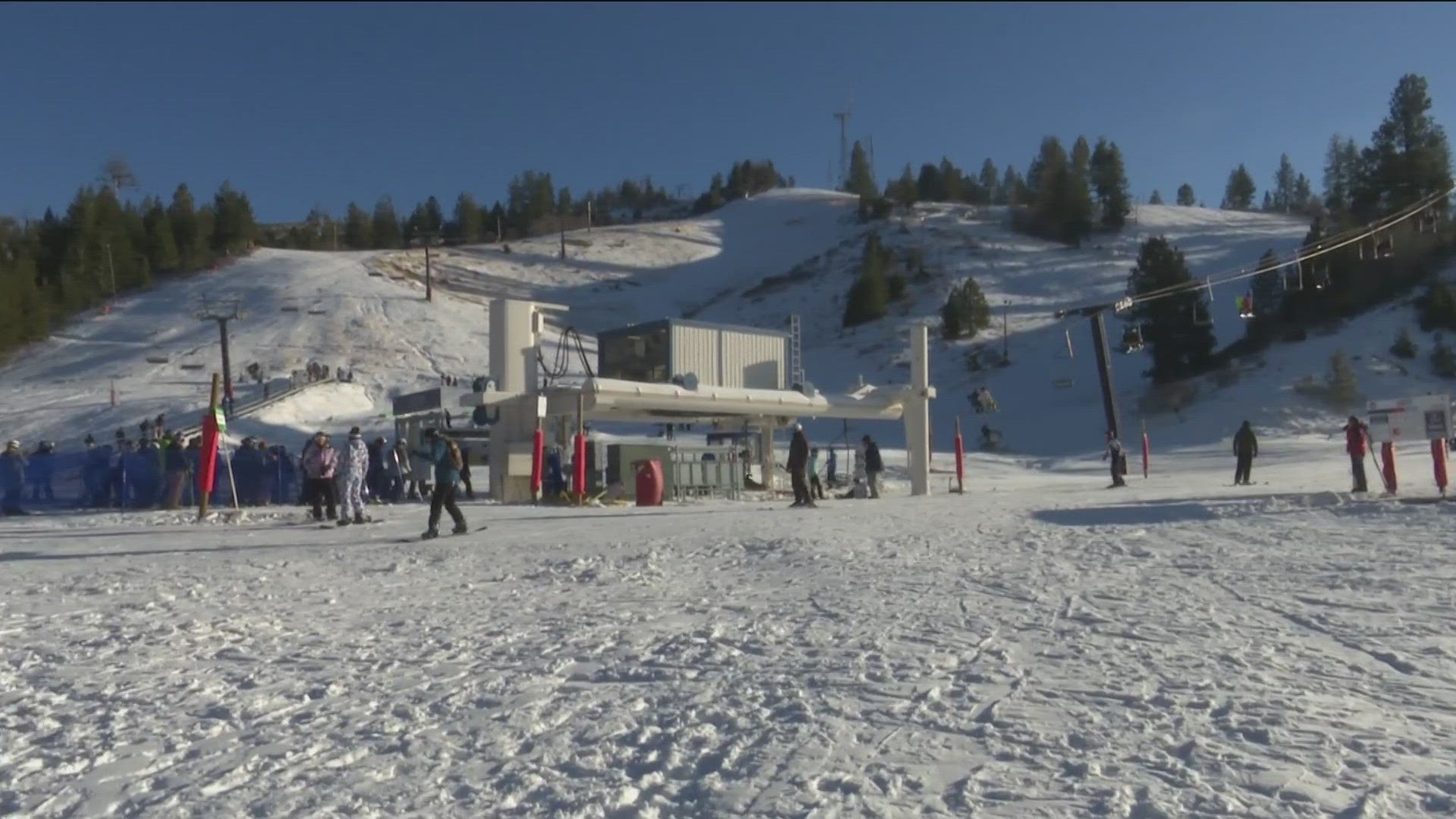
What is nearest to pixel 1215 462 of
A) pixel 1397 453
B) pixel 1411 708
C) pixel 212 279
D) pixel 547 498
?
pixel 1397 453

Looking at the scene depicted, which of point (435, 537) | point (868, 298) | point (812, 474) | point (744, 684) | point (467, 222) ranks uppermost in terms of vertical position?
point (467, 222)

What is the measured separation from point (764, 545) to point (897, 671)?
21.6ft

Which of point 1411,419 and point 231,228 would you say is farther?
point 231,228

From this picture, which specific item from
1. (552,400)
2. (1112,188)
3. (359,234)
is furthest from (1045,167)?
(552,400)

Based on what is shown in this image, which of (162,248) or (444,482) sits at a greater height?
(162,248)

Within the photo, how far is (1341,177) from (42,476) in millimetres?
102935

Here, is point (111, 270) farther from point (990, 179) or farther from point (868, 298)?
point (990, 179)

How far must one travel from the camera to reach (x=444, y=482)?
14570mm

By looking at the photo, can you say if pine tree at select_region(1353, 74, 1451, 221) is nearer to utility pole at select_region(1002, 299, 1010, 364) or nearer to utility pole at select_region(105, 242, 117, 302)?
utility pole at select_region(1002, 299, 1010, 364)

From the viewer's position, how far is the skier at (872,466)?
85.7 ft

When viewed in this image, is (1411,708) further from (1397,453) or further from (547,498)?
(1397,453)

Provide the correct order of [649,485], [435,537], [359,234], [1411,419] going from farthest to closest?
1. [359,234]
2. [649,485]
3. [1411,419]
4. [435,537]

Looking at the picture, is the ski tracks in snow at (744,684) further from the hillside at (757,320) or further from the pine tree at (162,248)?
the pine tree at (162,248)

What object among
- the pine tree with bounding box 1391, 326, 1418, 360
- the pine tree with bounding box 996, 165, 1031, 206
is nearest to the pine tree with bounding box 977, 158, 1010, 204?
the pine tree with bounding box 996, 165, 1031, 206
